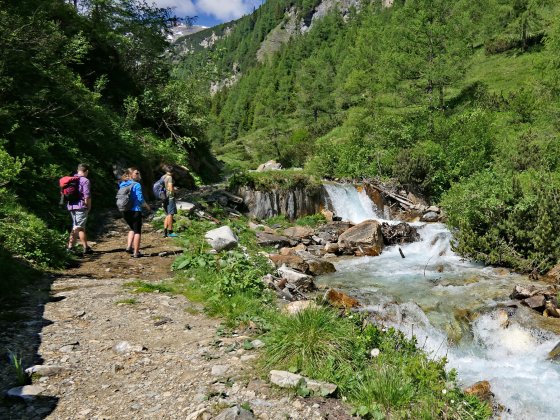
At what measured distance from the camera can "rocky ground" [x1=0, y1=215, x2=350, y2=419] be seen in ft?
13.2

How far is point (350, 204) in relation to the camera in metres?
24.2

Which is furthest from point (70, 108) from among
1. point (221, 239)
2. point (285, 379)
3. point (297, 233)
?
point (285, 379)

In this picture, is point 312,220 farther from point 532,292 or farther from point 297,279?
point 532,292

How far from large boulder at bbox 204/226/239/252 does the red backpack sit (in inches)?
137

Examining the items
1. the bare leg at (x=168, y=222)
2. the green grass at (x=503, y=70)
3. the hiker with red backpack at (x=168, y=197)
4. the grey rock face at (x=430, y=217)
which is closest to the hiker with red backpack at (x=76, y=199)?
the hiker with red backpack at (x=168, y=197)

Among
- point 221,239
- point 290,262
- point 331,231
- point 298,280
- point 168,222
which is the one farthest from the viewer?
point 331,231

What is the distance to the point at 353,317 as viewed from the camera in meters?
6.03

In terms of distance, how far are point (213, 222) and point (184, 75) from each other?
1435 cm

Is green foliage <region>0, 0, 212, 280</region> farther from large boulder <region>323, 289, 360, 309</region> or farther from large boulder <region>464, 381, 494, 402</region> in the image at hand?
large boulder <region>464, 381, 494, 402</region>

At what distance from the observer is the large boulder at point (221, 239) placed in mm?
10727

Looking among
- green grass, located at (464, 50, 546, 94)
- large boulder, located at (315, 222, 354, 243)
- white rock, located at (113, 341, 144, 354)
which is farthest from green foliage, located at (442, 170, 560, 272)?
green grass, located at (464, 50, 546, 94)

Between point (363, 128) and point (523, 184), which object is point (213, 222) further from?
point (363, 128)

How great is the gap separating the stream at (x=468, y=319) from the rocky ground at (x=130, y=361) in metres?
3.24

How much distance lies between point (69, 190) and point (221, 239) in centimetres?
392
